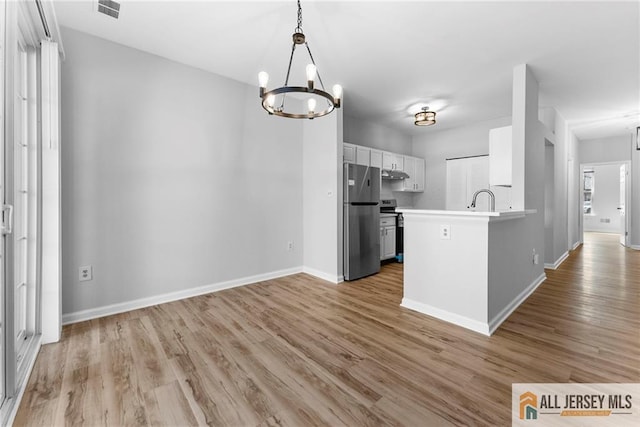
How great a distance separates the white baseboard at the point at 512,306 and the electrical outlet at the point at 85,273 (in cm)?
366

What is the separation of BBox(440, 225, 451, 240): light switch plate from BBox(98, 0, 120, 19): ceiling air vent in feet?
11.1

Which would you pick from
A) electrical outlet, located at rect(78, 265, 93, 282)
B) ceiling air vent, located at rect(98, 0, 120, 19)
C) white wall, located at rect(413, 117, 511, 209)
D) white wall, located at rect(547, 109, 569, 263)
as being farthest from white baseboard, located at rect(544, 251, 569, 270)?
ceiling air vent, located at rect(98, 0, 120, 19)

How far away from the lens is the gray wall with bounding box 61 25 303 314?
2.55m

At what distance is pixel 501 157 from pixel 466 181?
7.67 feet

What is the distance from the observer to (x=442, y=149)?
6.05 metres

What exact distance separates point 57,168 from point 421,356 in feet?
10.3

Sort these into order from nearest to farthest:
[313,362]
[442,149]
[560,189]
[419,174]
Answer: [313,362]
[560,189]
[442,149]
[419,174]

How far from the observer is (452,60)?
3.09 metres

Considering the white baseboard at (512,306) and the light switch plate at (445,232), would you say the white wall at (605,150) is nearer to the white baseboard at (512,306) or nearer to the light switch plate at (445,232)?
the white baseboard at (512,306)

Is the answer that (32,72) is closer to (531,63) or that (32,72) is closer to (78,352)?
(78,352)

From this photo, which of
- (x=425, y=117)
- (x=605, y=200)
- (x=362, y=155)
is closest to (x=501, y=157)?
(x=425, y=117)

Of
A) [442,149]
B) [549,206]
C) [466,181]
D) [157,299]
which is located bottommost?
[157,299]

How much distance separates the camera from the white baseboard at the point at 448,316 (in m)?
2.33

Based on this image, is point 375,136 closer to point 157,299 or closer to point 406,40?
point 406,40
